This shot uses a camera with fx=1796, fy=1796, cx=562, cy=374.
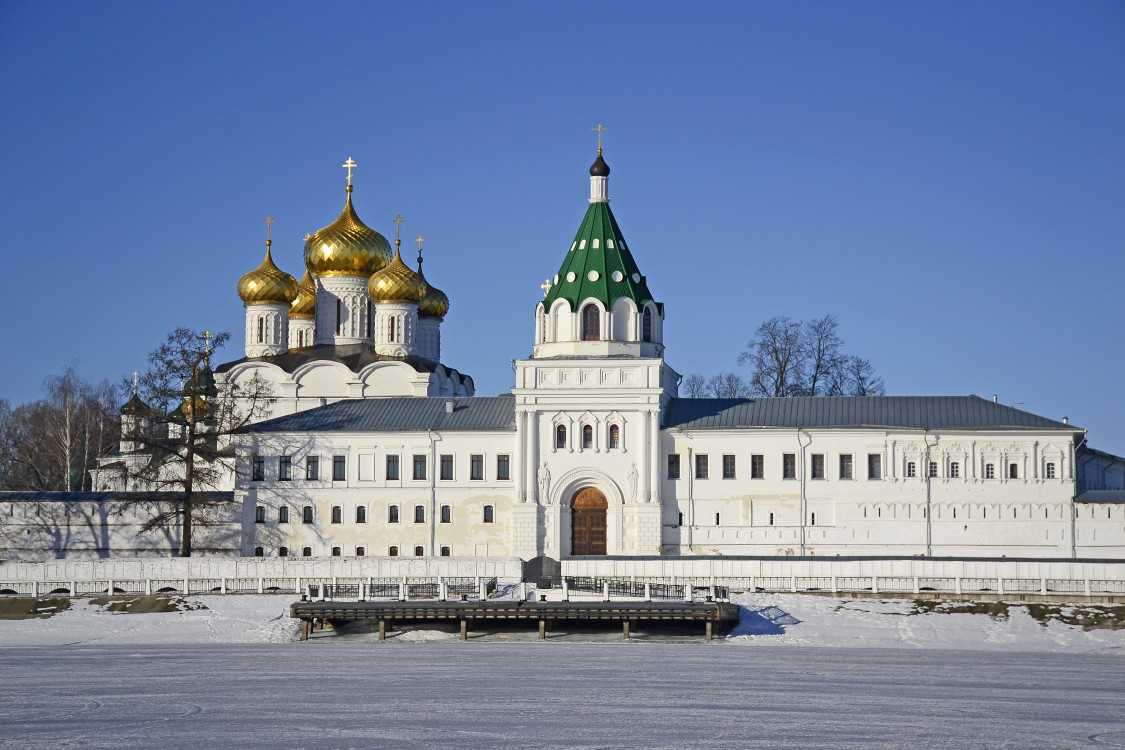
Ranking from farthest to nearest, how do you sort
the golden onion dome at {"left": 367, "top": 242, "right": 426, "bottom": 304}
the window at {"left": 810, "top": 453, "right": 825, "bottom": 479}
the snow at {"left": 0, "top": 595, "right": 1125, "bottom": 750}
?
the golden onion dome at {"left": 367, "top": 242, "right": 426, "bottom": 304}
the window at {"left": 810, "top": 453, "right": 825, "bottom": 479}
the snow at {"left": 0, "top": 595, "right": 1125, "bottom": 750}

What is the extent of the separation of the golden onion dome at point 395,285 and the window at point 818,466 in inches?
676

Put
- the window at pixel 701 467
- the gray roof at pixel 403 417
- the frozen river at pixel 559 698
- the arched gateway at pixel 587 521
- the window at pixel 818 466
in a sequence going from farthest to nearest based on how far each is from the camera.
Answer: the gray roof at pixel 403 417 → the window at pixel 701 467 → the arched gateway at pixel 587 521 → the window at pixel 818 466 → the frozen river at pixel 559 698

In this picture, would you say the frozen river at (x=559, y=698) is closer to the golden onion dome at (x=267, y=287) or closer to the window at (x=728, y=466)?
the window at (x=728, y=466)

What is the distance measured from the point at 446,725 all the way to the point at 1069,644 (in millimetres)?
17148

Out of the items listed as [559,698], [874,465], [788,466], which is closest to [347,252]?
[788,466]

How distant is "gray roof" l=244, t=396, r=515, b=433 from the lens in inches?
2136

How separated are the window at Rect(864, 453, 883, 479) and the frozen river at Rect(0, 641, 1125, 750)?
595 inches

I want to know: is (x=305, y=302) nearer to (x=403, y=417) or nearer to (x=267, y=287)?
(x=267, y=287)

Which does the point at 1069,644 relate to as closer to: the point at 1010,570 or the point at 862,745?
the point at 1010,570

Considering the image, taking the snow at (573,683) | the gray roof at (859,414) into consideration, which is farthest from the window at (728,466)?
the snow at (573,683)

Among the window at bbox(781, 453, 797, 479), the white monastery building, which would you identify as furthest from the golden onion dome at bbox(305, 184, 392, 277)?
the window at bbox(781, 453, 797, 479)

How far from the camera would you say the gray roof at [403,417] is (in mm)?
54250

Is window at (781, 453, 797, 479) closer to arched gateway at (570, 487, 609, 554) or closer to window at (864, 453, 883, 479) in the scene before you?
window at (864, 453, 883, 479)

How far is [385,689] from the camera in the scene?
29656 mm
